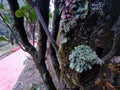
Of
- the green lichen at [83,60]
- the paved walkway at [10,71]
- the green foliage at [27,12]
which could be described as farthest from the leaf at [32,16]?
the paved walkway at [10,71]

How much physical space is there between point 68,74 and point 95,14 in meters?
0.38

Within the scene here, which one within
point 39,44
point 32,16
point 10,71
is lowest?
point 10,71

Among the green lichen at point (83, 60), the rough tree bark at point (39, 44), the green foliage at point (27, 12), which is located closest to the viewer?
the green lichen at point (83, 60)

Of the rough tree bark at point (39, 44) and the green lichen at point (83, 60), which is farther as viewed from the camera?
the rough tree bark at point (39, 44)

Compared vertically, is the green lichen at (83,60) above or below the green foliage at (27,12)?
below

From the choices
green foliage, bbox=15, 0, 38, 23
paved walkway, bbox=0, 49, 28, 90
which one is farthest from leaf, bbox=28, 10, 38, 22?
paved walkway, bbox=0, 49, 28, 90

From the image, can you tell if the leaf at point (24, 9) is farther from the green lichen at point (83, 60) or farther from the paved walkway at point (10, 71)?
the paved walkway at point (10, 71)

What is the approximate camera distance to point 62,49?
1.29m

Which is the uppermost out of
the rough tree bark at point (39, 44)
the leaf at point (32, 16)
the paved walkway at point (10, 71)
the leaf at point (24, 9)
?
the leaf at point (24, 9)

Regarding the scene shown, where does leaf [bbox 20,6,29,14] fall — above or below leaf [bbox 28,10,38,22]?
above

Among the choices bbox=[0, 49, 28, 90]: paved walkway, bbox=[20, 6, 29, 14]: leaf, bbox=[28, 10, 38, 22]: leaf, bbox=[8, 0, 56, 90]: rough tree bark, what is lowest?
bbox=[0, 49, 28, 90]: paved walkway

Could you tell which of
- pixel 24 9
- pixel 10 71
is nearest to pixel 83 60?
pixel 24 9

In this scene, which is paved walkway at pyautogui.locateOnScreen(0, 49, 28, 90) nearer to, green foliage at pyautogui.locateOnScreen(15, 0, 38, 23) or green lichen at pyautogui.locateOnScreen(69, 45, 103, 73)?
green foliage at pyautogui.locateOnScreen(15, 0, 38, 23)

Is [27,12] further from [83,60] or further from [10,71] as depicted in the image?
[10,71]
